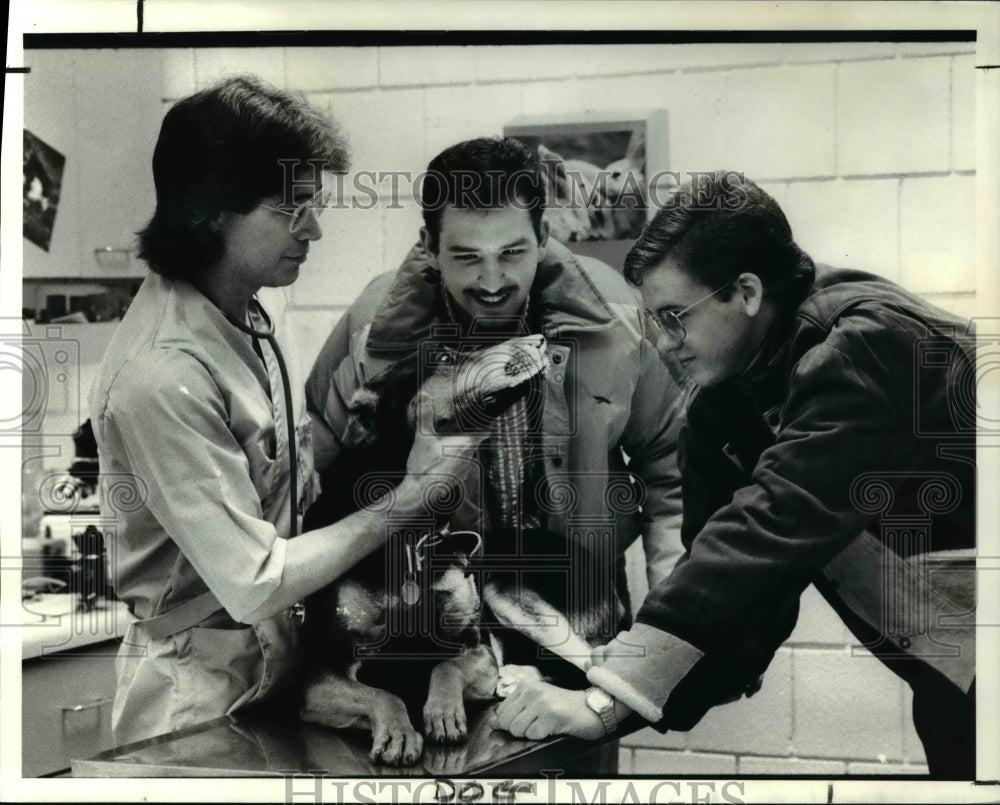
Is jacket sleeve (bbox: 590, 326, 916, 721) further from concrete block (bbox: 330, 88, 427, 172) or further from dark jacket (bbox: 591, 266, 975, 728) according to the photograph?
concrete block (bbox: 330, 88, 427, 172)

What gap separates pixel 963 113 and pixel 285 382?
189 centimetres

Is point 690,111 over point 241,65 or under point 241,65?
under

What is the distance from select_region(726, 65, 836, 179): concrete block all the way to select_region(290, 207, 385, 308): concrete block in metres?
0.95

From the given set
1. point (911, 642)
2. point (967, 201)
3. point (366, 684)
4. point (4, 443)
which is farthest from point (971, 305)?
point (4, 443)

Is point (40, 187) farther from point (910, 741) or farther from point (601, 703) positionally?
point (910, 741)

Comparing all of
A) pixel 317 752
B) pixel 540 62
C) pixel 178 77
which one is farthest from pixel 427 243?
pixel 317 752

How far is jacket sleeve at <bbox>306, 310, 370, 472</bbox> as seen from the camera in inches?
118

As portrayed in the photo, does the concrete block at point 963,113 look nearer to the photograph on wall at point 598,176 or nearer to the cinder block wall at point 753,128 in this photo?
the cinder block wall at point 753,128

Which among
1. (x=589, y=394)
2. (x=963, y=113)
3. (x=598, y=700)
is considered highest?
(x=963, y=113)

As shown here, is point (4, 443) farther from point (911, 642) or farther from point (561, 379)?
point (911, 642)

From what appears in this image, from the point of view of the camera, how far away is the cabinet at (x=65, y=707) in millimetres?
3021

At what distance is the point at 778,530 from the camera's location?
2.93 metres

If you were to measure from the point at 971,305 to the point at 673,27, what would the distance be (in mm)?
1058

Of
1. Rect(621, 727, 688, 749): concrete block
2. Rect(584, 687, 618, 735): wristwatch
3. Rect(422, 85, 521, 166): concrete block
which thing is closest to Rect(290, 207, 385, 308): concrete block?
Rect(422, 85, 521, 166): concrete block
